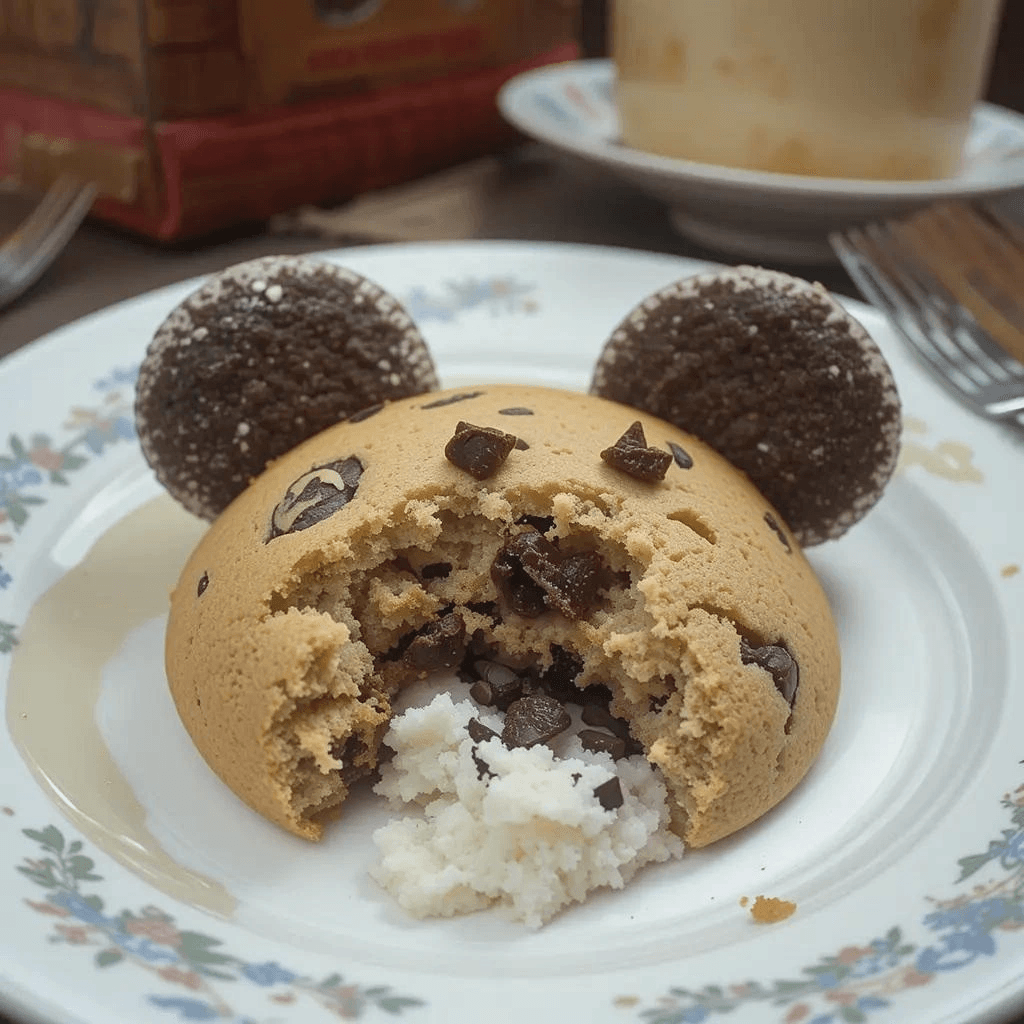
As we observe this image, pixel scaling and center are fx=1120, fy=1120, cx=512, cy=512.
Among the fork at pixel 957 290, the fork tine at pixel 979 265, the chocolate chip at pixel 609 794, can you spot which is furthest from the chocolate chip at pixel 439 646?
the fork tine at pixel 979 265

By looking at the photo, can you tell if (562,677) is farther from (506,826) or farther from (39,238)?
(39,238)

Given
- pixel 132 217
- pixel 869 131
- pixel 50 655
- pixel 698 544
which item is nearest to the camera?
pixel 698 544

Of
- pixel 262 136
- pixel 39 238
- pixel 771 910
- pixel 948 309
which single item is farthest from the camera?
pixel 262 136

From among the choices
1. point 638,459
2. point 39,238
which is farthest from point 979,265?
point 39,238

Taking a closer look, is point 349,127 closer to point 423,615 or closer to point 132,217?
point 132,217

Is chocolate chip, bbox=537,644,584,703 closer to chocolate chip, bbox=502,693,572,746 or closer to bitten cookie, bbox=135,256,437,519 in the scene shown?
Result: chocolate chip, bbox=502,693,572,746

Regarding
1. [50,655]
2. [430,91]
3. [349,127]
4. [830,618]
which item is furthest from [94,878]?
[430,91]
